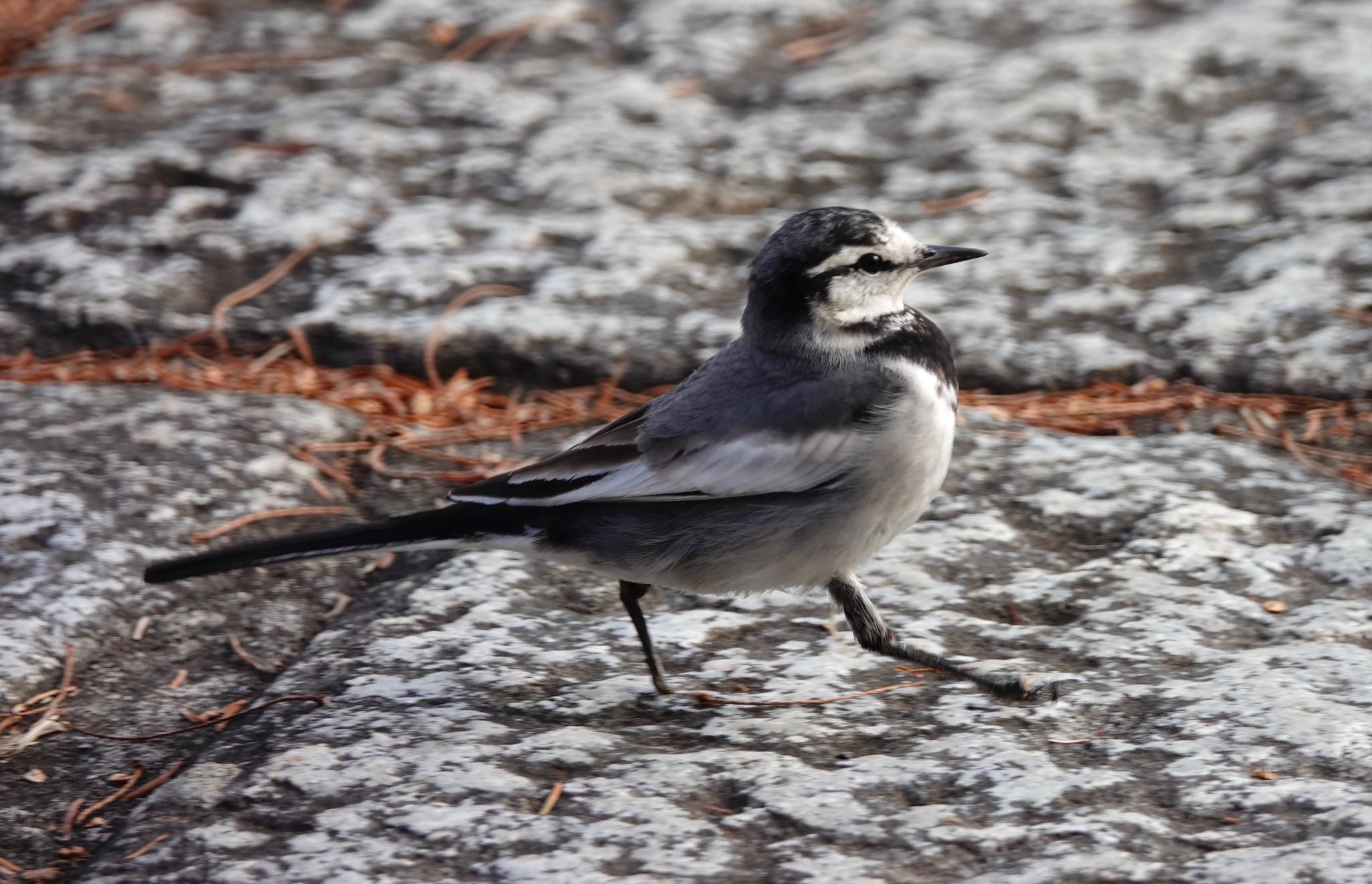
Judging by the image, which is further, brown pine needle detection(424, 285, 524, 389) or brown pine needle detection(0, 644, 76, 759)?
brown pine needle detection(424, 285, 524, 389)

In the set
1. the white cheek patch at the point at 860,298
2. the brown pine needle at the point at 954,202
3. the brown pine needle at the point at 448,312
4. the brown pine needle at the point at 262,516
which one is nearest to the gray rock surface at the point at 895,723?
the brown pine needle at the point at 262,516

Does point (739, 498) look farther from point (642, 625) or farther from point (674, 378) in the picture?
point (674, 378)

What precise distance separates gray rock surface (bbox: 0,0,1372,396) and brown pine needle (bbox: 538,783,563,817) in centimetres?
213

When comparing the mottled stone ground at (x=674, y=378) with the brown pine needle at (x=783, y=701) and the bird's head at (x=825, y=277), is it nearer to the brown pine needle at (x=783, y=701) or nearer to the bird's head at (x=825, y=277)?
the brown pine needle at (x=783, y=701)

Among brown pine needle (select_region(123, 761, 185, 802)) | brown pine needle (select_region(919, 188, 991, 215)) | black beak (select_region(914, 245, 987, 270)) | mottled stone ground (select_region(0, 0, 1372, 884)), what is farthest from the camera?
brown pine needle (select_region(919, 188, 991, 215))

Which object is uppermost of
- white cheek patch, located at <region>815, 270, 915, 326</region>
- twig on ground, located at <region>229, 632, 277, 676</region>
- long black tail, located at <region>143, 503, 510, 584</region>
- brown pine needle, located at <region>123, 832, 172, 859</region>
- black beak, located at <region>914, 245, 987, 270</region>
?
black beak, located at <region>914, 245, 987, 270</region>

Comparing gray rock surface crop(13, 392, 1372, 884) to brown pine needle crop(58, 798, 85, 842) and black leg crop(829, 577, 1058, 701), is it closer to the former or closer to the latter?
black leg crop(829, 577, 1058, 701)

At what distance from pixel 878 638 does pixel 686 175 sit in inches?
111

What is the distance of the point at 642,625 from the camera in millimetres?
3287

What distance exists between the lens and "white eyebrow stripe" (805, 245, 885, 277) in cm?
355

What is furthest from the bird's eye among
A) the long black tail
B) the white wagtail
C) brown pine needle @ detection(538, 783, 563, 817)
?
brown pine needle @ detection(538, 783, 563, 817)

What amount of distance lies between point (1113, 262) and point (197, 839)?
3.65 m

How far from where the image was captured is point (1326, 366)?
14.5ft

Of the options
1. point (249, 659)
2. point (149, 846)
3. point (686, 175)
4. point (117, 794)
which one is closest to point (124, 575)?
point (249, 659)
